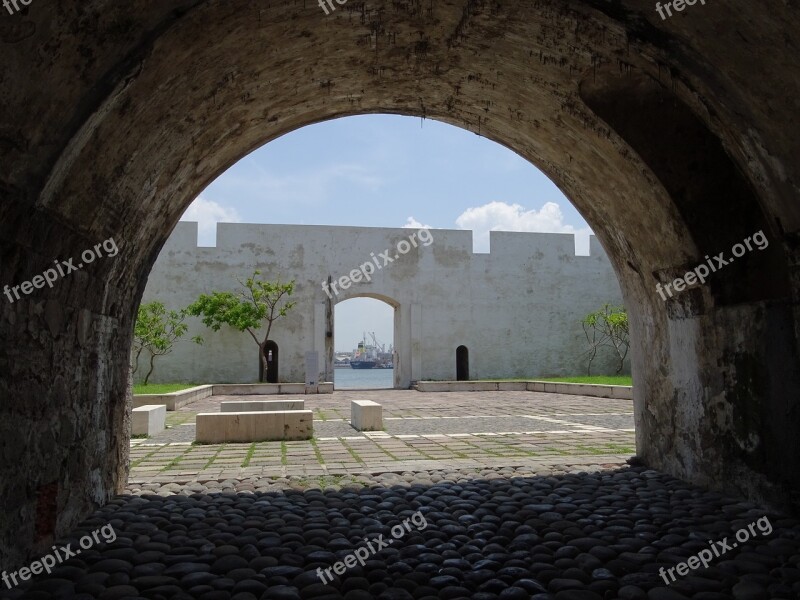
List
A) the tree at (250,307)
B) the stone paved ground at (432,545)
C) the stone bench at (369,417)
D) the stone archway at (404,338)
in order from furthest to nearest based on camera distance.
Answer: the stone archway at (404,338) → the tree at (250,307) → the stone bench at (369,417) → the stone paved ground at (432,545)

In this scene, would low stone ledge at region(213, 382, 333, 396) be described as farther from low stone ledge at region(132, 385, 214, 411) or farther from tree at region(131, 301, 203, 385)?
low stone ledge at region(132, 385, 214, 411)

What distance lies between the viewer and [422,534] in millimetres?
3822

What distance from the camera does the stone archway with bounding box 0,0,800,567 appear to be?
9.82 ft

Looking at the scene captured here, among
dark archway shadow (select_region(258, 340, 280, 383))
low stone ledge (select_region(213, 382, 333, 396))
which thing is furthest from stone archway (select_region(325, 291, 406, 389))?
low stone ledge (select_region(213, 382, 333, 396))

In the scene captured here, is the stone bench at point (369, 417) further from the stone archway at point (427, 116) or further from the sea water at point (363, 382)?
the sea water at point (363, 382)

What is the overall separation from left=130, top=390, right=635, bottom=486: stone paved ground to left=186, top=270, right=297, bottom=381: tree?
9.98m

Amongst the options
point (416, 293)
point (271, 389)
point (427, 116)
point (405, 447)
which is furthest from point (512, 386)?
point (427, 116)

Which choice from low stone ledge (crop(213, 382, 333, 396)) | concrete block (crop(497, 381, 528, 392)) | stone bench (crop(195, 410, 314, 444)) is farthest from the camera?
concrete block (crop(497, 381, 528, 392))

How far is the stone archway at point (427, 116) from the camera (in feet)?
9.82

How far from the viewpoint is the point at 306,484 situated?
531 cm

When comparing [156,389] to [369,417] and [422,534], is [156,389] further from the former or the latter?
[422,534]

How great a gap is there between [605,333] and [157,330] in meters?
16.0

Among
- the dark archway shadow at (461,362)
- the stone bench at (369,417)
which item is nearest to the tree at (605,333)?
the dark archway shadow at (461,362)

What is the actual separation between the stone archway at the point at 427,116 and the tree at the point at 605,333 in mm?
19117
